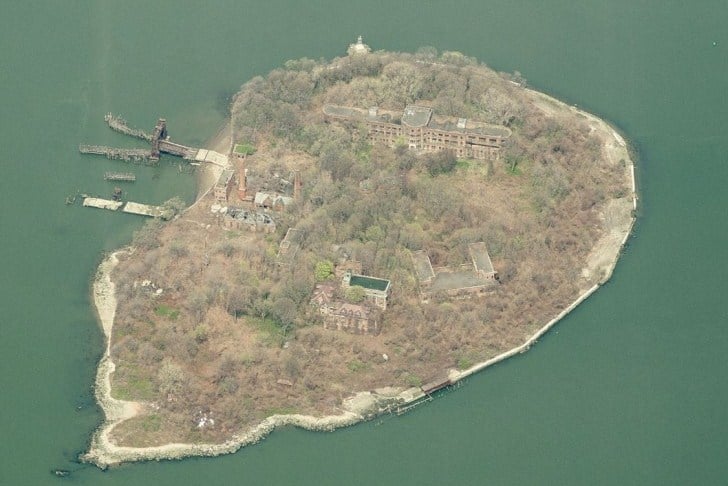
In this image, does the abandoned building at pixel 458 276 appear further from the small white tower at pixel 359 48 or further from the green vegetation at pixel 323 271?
the small white tower at pixel 359 48

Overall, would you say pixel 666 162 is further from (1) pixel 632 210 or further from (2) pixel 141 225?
(2) pixel 141 225

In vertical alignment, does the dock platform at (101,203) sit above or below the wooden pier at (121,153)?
below

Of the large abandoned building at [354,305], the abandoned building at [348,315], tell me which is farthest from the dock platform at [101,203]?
the abandoned building at [348,315]

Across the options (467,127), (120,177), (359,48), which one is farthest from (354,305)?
(359,48)

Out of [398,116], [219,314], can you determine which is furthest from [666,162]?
[219,314]

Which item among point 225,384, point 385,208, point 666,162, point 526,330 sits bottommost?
point 225,384

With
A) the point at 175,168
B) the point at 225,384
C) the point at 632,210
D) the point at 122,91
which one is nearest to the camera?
the point at 225,384
